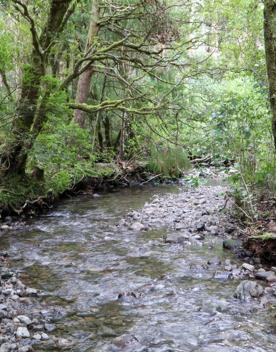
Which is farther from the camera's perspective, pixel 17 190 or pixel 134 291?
pixel 17 190

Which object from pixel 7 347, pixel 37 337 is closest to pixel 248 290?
pixel 37 337

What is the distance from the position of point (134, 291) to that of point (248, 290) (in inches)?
51.8

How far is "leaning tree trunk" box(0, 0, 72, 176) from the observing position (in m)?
7.91

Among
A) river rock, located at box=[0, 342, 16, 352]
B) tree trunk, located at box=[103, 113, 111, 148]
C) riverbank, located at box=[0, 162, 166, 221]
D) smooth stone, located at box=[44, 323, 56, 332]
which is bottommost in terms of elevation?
smooth stone, located at box=[44, 323, 56, 332]

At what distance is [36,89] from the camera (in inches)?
316

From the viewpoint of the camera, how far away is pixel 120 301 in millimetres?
4918

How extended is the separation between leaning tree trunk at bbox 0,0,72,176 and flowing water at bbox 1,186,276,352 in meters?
1.78

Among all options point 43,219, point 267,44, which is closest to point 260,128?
point 267,44

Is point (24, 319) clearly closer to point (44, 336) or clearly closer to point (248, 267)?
point (44, 336)

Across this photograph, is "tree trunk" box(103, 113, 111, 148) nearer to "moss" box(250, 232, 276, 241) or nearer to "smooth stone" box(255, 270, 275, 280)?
"moss" box(250, 232, 276, 241)

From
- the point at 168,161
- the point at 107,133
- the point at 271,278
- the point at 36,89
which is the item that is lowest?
the point at 271,278

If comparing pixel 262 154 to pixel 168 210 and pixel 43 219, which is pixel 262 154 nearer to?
pixel 168 210

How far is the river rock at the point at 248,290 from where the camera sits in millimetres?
4863

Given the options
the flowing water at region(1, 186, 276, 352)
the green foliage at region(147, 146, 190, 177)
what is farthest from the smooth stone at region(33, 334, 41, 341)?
the green foliage at region(147, 146, 190, 177)
